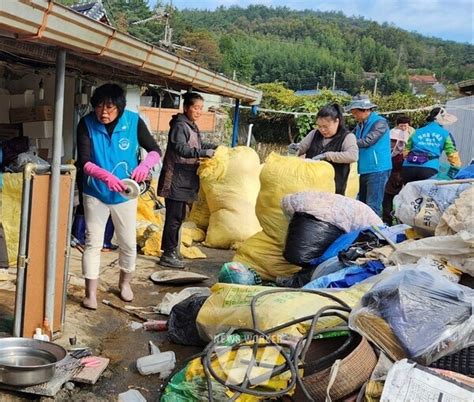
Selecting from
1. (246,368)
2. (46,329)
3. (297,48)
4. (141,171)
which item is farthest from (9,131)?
(297,48)

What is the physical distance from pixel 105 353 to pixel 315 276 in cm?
158

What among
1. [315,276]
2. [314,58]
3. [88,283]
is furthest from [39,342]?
[314,58]

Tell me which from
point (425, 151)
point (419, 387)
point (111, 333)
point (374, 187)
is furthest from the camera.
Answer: point (425, 151)

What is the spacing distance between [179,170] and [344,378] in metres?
3.34

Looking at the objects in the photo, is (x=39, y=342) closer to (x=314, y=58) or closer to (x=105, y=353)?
(x=105, y=353)

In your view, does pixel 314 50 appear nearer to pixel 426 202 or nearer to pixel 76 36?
pixel 426 202

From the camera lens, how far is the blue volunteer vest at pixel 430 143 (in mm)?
6828

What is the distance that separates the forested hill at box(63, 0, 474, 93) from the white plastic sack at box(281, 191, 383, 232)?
31503 mm

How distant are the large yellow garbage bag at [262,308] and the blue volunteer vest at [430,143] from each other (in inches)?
160

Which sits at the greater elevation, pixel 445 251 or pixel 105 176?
pixel 105 176

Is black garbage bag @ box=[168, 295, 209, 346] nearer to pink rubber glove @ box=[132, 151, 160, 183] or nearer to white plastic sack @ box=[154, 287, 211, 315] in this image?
white plastic sack @ box=[154, 287, 211, 315]

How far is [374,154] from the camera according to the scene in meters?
6.11

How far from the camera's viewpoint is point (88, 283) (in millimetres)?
3920

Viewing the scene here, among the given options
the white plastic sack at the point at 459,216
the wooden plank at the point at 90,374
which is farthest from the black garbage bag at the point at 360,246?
the wooden plank at the point at 90,374
